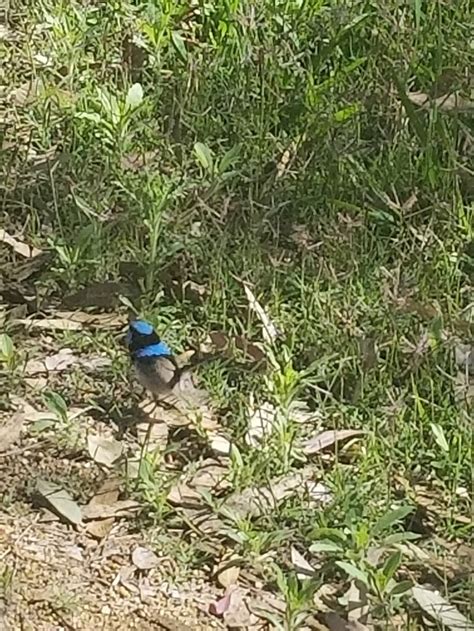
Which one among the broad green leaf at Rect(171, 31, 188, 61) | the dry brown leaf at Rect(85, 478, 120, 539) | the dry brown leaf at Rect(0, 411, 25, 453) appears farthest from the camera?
the broad green leaf at Rect(171, 31, 188, 61)

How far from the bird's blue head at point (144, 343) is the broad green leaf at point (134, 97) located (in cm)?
109

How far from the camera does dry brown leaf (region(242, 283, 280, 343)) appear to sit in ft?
11.8

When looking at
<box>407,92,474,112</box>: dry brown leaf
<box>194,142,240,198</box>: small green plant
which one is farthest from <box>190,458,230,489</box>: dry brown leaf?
<box>407,92,474,112</box>: dry brown leaf

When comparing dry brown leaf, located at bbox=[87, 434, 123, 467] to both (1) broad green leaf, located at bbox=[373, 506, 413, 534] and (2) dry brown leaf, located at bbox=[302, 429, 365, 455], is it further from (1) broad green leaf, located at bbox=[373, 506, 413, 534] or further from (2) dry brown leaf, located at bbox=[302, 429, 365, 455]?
(1) broad green leaf, located at bbox=[373, 506, 413, 534]

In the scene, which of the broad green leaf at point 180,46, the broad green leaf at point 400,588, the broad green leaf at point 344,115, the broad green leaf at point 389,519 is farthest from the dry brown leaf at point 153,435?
the broad green leaf at point 180,46

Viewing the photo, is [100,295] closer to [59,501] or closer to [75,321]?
[75,321]

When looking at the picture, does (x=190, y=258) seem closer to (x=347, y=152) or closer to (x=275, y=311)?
(x=275, y=311)

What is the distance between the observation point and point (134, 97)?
14.2ft

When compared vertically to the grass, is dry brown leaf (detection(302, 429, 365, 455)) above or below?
below

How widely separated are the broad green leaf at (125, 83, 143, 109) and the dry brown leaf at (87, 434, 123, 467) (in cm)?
129

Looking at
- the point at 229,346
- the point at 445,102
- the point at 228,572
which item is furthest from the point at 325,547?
the point at 445,102

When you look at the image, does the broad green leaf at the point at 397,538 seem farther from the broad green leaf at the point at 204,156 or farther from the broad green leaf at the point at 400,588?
the broad green leaf at the point at 204,156

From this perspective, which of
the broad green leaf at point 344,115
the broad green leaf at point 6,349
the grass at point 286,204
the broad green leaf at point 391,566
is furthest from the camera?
the broad green leaf at point 344,115

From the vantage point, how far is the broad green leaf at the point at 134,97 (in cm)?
431
